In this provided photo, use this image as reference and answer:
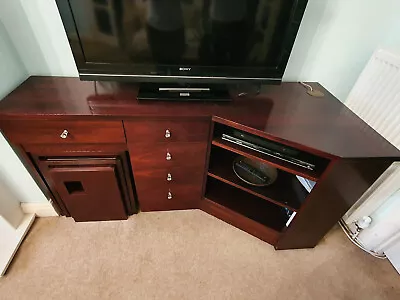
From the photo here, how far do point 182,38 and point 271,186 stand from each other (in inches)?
32.1

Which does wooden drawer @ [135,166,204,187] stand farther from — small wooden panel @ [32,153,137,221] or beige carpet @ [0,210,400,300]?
beige carpet @ [0,210,400,300]

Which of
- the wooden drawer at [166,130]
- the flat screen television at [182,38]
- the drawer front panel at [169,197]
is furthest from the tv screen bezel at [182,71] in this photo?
the drawer front panel at [169,197]

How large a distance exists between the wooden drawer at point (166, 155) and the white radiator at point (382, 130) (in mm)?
837

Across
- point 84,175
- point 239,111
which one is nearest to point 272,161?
point 239,111

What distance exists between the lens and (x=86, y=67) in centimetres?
90

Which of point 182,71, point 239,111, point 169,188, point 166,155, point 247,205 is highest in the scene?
point 182,71

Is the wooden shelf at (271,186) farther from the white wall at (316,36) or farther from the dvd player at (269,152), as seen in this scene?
the white wall at (316,36)

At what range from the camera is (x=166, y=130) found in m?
0.92

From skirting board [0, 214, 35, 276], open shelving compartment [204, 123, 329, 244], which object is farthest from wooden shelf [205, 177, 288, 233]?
skirting board [0, 214, 35, 276]

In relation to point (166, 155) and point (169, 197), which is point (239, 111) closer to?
point (166, 155)

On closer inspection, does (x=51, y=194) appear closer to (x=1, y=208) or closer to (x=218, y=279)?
(x=1, y=208)

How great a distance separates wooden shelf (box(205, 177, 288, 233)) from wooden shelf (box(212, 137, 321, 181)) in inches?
17.3

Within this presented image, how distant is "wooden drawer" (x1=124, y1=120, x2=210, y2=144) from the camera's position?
0.90 meters

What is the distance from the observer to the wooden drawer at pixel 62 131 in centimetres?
85
